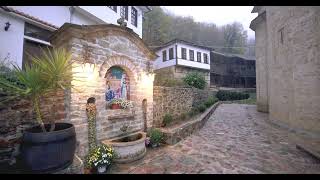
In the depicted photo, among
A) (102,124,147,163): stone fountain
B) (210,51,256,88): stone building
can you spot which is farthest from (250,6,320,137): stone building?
(210,51,256,88): stone building

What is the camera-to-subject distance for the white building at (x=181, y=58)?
2309 centimetres

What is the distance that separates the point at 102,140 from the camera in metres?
6.00

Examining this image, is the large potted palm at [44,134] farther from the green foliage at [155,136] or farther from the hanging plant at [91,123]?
the green foliage at [155,136]

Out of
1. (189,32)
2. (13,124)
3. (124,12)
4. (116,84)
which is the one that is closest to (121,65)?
(116,84)

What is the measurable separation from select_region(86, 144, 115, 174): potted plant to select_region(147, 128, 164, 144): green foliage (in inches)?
74.9

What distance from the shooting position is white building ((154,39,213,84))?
75.8 ft

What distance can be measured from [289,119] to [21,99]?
10300 mm

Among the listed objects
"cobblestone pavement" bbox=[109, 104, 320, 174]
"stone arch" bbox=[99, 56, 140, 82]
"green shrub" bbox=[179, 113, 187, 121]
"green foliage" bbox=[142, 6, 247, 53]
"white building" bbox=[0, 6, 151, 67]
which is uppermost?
"green foliage" bbox=[142, 6, 247, 53]

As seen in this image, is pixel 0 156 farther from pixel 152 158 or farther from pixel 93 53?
pixel 152 158

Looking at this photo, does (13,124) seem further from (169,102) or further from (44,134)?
(169,102)

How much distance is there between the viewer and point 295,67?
27.9ft

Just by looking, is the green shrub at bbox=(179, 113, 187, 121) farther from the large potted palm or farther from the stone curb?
the large potted palm

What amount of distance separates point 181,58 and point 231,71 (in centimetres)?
1340

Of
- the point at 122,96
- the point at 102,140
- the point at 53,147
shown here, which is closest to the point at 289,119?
the point at 122,96
